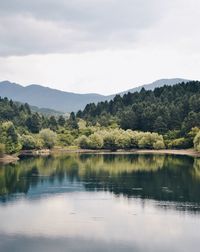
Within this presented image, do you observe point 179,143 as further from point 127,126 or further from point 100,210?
point 100,210

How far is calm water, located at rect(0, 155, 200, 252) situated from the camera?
31656 mm

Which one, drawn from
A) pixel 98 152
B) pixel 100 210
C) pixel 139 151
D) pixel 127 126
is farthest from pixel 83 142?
pixel 100 210

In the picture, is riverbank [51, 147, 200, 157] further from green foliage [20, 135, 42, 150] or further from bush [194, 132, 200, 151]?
green foliage [20, 135, 42, 150]

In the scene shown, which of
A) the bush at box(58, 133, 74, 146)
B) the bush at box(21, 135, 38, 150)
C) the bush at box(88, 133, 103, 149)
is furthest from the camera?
the bush at box(58, 133, 74, 146)

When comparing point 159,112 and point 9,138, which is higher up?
point 159,112

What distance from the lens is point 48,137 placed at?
120625 mm

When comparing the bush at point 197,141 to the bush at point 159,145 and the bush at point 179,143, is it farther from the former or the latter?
the bush at point 159,145

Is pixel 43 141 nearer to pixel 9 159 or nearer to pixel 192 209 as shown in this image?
pixel 9 159

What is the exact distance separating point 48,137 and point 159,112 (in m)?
32.2

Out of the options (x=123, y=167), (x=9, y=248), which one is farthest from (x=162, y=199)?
(x=123, y=167)

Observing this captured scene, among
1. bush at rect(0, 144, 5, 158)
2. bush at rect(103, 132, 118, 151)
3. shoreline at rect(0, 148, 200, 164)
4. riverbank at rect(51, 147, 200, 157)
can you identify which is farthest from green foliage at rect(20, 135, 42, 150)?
bush at rect(0, 144, 5, 158)

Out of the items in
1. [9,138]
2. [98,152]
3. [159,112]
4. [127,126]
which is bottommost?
[98,152]

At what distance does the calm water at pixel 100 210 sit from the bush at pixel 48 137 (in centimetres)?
4861

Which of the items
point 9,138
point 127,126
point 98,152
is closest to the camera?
point 9,138
